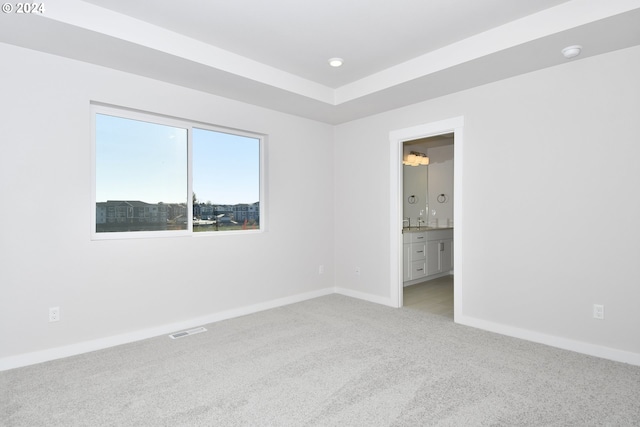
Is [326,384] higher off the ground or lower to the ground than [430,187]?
lower

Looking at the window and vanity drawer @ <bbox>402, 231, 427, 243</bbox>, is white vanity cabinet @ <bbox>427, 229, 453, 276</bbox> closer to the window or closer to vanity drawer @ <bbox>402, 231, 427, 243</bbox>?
vanity drawer @ <bbox>402, 231, 427, 243</bbox>

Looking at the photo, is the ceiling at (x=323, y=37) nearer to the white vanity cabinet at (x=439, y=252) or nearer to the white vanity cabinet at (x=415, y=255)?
the white vanity cabinet at (x=415, y=255)

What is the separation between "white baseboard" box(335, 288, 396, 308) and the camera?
447 centimetres

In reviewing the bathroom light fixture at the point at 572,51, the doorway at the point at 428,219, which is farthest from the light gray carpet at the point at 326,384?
the bathroom light fixture at the point at 572,51

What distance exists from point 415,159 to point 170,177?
13.4 feet

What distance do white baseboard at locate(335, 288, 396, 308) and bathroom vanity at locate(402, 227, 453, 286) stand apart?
0.83 meters

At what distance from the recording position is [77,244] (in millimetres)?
2977

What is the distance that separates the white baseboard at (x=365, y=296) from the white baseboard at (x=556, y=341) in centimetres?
96

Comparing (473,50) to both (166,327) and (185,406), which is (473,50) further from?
(166,327)

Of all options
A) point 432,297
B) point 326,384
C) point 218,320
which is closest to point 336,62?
point 326,384

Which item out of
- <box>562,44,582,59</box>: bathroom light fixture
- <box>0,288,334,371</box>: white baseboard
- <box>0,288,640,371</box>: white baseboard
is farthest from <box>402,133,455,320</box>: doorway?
<box>562,44,582,59</box>: bathroom light fixture

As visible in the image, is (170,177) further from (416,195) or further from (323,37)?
(416,195)

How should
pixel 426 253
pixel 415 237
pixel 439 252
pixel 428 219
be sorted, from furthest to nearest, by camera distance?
pixel 428 219 → pixel 439 252 → pixel 426 253 → pixel 415 237

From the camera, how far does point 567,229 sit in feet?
9.95
